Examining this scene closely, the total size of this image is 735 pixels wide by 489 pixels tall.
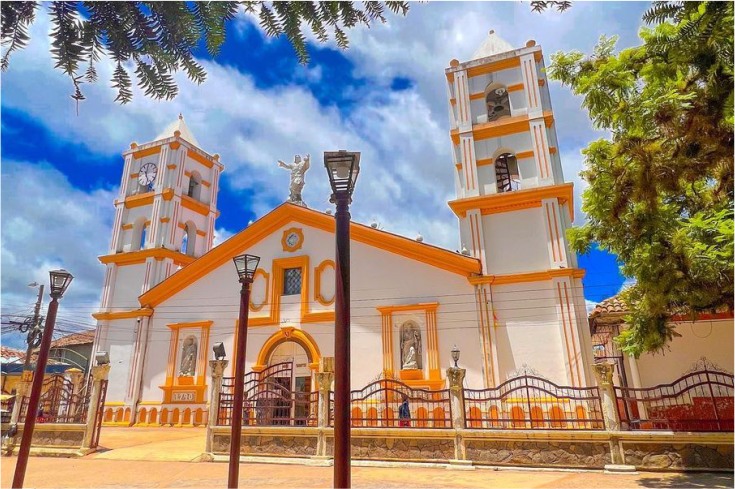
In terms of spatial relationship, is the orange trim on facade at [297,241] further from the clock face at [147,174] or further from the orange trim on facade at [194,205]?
the clock face at [147,174]

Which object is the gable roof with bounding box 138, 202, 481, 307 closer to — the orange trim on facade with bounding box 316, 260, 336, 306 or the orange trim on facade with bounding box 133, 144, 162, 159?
the orange trim on facade with bounding box 316, 260, 336, 306

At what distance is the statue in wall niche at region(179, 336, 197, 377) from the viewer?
18.4 meters

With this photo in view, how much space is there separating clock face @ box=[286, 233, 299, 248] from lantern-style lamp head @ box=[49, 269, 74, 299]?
10.8 m

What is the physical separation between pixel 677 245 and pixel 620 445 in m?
4.45

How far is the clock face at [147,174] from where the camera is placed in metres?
23.1

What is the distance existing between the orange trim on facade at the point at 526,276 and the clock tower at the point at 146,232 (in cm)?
1398

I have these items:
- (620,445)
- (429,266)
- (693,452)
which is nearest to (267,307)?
(429,266)

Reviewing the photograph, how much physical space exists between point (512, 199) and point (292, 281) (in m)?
8.88

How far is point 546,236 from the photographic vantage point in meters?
15.4

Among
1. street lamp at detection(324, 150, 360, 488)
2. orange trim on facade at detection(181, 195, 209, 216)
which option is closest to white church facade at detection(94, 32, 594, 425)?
orange trim on facade at detection(181, 195, 209, 216)

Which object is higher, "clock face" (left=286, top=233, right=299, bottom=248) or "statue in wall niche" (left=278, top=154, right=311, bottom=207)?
"statue in wall niche" (left=278, top=154, right=311, bottom=207)

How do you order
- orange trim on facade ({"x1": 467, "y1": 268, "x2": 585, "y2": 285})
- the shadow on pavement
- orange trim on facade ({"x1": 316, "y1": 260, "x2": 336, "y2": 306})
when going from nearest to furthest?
the shadow on pavement → orange trim on facade ({"x1": 467, "y1": 268, "x2": 585, "y2": 285}) → orange trim on facade ({"x1": 316, "y1": 260, "x2": 336, "y2": 306})

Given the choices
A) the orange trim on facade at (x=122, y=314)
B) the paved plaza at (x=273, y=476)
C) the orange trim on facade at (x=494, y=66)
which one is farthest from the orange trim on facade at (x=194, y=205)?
the orange trim on facade at (x=494, y=66)

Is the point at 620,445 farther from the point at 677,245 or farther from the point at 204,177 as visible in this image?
the point at 204,177
